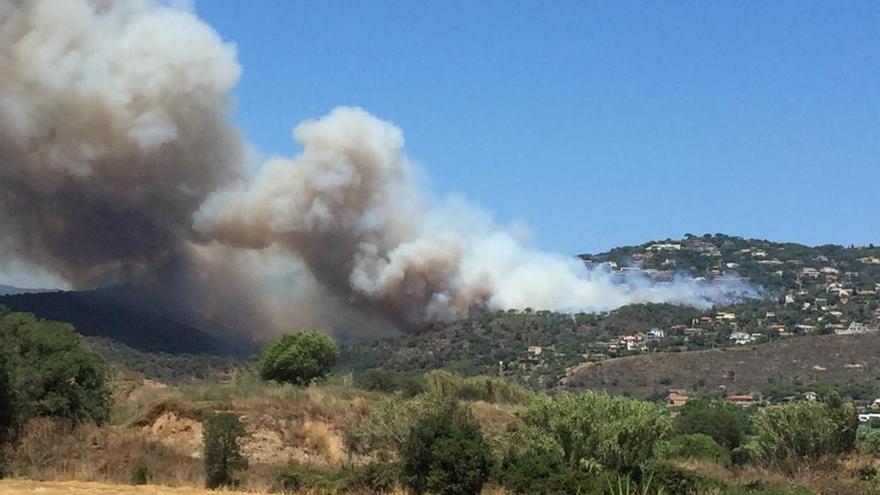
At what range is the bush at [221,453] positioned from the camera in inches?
1308

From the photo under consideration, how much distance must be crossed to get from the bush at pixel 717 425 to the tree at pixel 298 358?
70.7 feet

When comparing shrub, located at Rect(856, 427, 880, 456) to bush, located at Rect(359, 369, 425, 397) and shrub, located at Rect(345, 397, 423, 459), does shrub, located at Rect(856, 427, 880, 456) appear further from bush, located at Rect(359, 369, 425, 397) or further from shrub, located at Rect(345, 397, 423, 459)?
bush, located at Rect(359, 369, 425, 397)

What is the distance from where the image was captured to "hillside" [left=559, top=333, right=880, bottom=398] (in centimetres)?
7800

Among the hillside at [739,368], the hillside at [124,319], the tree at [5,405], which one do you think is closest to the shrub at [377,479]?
the tree at [5,405]

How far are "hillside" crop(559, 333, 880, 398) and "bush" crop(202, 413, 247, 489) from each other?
141 feet

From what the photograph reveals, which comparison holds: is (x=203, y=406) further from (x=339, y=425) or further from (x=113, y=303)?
(x=113, y=303)

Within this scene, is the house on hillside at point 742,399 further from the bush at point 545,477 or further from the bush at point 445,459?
the bush at point 445,459

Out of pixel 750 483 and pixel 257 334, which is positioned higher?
pixel 257 334

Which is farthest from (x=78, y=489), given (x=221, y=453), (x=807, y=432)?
(x=807, y=432)

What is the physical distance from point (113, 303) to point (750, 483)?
69.3m

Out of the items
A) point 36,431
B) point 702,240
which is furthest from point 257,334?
point 702,240

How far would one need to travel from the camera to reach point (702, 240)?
6388 inches

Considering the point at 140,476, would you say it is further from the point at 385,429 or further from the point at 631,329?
the point at 631,329

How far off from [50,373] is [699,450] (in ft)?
82.2
